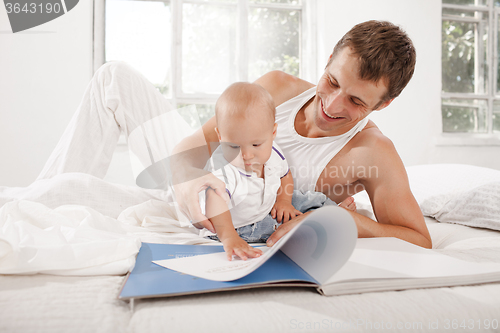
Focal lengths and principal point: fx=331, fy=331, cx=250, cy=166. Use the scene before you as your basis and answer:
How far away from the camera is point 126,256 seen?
62cm

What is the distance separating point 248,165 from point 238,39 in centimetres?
240

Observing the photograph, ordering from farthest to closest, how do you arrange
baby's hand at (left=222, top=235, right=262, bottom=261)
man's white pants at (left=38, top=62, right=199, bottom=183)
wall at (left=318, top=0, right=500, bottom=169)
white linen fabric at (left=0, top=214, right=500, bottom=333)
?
wall at (left=318, top=0, right=500, bottom=169) < man's white pants at (left=38, top=62, right=199, bottom=183) < baby's hand at (left=222, top=235, right=262, bottom=261) < white linen fabric at (left=0, top=214, right=500, bottom=333)

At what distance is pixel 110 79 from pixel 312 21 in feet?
7.91

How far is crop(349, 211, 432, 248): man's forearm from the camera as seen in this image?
87 centimetres

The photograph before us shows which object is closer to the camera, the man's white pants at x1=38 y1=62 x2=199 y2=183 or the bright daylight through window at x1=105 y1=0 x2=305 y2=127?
the man's white pants at x1=38 y1=62 x2=199 y2=183

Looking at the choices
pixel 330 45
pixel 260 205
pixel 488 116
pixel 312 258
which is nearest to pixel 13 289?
pixel 312 258

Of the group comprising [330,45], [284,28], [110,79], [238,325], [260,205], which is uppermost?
[284,28]

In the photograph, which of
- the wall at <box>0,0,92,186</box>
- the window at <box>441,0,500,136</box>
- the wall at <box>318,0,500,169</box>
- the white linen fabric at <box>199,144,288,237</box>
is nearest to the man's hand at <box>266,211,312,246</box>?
the white linen fabric at <box>199,144,288,237</box>

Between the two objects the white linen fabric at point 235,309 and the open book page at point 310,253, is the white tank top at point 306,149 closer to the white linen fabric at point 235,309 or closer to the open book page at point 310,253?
the open book page at point 310,253

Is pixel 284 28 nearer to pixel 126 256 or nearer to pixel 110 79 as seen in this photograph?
pixel 110 79

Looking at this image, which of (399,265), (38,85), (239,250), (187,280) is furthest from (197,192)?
(38,85)

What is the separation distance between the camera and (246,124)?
0.87 metres

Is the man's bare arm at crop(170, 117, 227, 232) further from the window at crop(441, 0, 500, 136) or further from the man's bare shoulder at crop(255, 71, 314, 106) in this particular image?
the window at crop(441, 0, 500, 136)

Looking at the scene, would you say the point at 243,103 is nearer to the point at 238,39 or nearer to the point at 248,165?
the point at 248,165
